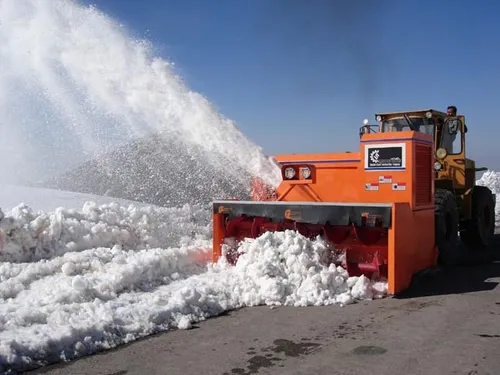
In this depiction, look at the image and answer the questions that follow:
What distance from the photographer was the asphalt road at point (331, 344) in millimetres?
3797

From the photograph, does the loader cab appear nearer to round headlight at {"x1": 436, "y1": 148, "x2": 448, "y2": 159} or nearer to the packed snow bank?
round headlight at {"x1": 436, "y1": 148, "x2": 448, "y2": 159}

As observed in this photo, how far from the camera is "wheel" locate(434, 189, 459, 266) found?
7168 mm

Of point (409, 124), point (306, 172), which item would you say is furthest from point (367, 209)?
point (409, 124)

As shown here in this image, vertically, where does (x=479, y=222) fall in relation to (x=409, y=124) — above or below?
below

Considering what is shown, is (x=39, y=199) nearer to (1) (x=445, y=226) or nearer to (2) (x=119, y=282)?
(2) (x=119, y=282)

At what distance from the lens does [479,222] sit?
9734 millimetres

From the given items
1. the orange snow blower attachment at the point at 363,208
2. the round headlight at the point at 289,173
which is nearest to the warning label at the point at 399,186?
the orange snow blower attachment at the point at 363,208

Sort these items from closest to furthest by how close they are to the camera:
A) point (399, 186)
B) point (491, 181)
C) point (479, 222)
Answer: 1. point (399, 186)
2. point (479, 222)
3. point (491, 181)

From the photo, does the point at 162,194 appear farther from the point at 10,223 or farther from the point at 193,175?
the point at 10,223

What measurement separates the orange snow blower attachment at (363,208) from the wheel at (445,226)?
1.13 feet

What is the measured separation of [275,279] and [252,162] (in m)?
2.83

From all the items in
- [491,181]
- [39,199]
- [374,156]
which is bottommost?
[39,199]

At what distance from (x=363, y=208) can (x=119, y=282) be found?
268 cm

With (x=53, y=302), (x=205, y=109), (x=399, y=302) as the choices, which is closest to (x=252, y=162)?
(x=205, y=109)
